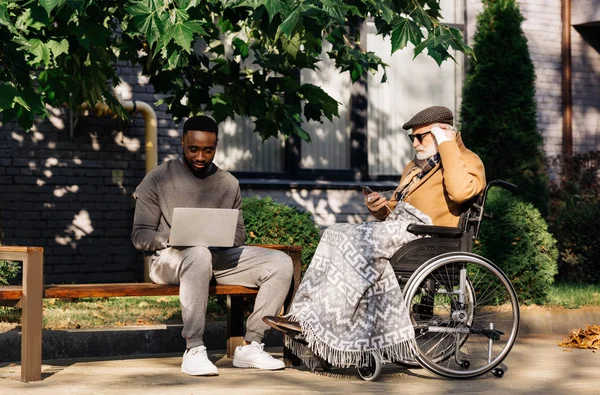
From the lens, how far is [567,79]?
49.6 feet

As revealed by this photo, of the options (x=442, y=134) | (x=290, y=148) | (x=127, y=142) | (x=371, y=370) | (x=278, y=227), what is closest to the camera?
(x=371, y=370)

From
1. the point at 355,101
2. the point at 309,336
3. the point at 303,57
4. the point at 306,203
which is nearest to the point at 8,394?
the point at 309,336

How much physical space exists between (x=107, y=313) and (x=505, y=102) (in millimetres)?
6334

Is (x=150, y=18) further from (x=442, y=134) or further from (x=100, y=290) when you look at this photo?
(x=442, y=134)

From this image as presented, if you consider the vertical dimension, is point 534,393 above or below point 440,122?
below

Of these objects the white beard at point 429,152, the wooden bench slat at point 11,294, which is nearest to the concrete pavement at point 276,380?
the wooden bench slat at point 11,294

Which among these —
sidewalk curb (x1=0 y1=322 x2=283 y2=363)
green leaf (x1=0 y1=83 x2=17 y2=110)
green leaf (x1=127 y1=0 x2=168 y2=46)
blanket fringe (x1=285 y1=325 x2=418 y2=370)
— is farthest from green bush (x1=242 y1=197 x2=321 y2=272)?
green leaf (x1=127 y1=0 x2=168 y2=46)

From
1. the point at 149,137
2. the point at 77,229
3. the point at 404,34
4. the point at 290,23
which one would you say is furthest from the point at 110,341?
the point at 149,137

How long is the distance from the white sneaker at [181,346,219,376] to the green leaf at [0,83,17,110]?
175 centimetres

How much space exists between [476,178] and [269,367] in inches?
66.2

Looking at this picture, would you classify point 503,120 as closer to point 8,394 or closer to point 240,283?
point 240,283

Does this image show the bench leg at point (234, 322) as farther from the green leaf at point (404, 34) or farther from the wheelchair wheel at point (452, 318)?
the green leaf at point (404, 34)

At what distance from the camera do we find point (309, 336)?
21.8 ft

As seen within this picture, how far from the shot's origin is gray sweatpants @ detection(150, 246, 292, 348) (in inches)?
266
